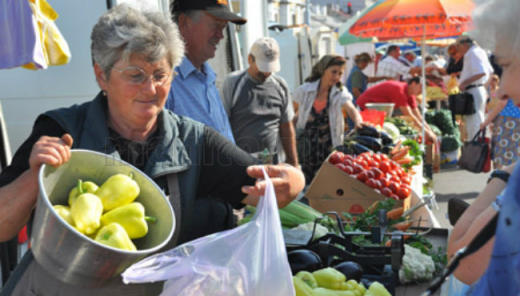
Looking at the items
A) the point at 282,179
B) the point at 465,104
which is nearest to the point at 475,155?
the point at 465,104

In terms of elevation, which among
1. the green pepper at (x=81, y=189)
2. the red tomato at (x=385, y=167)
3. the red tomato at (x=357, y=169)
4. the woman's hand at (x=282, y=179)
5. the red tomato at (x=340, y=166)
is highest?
the green pepper at (x=81, y=189)

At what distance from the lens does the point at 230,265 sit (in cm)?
178

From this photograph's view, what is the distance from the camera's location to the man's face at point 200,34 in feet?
11.5

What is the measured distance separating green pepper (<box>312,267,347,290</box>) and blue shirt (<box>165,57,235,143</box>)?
1.31 metres

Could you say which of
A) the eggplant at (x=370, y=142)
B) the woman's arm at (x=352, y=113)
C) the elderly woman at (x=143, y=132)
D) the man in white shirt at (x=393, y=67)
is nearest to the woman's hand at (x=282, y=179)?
the elderly woman at (x=143, y=132)

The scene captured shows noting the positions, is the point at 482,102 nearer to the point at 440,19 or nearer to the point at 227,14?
the point at 440,19

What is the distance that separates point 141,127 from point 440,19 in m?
5.82

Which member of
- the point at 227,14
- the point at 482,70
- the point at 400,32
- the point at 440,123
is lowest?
the point at 440,123

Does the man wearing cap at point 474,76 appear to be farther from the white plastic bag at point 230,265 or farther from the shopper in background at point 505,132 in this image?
the white plastic bag at point 230,265

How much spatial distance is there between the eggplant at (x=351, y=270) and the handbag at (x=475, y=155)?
4.55m

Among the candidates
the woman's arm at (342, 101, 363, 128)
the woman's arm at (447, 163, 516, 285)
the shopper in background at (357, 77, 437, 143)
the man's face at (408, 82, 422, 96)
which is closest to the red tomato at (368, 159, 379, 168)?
the woman's arm at (342, 101, 363, 128)

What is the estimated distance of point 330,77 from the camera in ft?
22.0

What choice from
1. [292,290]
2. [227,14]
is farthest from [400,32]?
[292,290]

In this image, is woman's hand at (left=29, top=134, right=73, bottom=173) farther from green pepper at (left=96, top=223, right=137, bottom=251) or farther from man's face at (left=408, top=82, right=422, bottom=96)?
man's face at (left=408, top=82, right=422, bottom=96)
